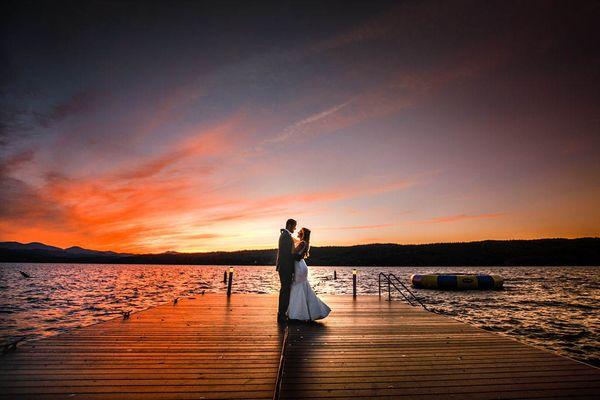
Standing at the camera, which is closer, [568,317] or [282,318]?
[282,318]

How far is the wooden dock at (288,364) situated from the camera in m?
4.93

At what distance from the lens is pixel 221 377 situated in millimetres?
5418

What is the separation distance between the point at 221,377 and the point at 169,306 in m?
8.87

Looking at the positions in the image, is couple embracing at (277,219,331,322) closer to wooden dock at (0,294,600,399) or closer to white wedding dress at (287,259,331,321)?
white wedding dress at (287,259,331,321)

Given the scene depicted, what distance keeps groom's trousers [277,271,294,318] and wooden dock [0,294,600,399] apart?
0.63 metres

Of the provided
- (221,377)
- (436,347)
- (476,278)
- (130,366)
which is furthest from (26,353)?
(476,278)

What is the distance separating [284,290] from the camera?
32.2 feet

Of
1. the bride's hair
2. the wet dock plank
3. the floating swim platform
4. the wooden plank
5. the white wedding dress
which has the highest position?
the bride's hair

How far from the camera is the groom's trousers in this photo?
31.6 feet

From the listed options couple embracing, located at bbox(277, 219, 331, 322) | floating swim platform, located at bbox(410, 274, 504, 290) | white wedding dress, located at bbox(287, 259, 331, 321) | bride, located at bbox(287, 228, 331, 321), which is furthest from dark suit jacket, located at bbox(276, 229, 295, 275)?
floating swim platform, located at bbox(410, 274, 504, 290)

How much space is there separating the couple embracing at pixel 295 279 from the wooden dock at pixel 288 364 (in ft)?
1.84

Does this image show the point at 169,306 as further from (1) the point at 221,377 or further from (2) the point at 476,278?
(2) the point at 476,278

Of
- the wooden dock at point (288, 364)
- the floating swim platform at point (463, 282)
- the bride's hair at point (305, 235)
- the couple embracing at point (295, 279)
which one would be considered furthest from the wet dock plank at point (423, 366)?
the floating swim platform at point (463, 282)

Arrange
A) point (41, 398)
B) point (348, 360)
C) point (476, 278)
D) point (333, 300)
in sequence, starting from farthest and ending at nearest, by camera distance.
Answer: point (476, 278) → point (333, 300) → point (348, 360) → point (41, 398)
